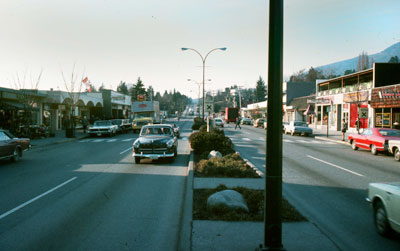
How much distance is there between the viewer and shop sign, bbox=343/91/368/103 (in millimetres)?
34328

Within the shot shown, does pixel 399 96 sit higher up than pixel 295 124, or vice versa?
pixel 399 96

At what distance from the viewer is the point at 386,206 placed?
5512 mm

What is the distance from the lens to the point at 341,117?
4209 centimetres

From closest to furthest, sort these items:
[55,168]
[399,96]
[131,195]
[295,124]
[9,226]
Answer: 1. [9,226]
2. [131,195]
3. [55,168]
4. [399,96]
5. [295,124]

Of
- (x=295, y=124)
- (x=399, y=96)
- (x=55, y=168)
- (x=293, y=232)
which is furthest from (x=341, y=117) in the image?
(x=293, y=232)

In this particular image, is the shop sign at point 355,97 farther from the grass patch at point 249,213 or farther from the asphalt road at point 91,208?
the grass patch at point 249,213

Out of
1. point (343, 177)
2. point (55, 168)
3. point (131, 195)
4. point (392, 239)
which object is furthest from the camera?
point (55, 168)

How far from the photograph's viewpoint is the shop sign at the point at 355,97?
34.3 meters

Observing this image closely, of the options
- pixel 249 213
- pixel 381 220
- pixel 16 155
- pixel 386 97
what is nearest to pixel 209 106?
pixel 16 155

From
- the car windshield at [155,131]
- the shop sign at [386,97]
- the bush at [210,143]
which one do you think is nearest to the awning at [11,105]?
the car windshield at [155,131]

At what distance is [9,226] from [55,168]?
24.2ft

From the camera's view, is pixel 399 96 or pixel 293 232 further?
pixel 399 96

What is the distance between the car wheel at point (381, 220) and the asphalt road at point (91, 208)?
3425 millimetres

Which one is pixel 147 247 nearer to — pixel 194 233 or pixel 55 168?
pixel 194 233
